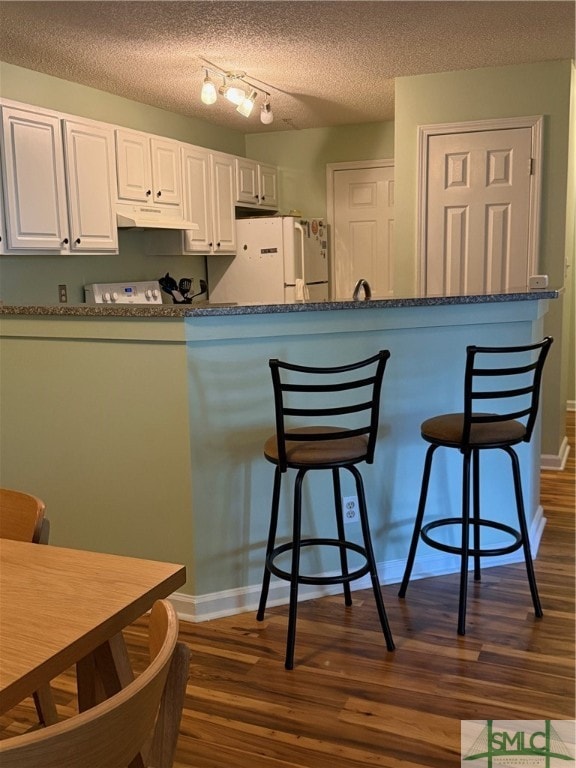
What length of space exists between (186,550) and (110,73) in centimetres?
295

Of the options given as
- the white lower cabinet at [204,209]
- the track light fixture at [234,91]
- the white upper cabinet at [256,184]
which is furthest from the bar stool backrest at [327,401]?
the white upper cabinet at [256,184]

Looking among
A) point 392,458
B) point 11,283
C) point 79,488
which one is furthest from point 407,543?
point 11,283

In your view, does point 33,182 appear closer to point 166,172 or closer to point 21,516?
point 166,172

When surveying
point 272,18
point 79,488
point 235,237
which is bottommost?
point 79,488

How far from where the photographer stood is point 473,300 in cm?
290

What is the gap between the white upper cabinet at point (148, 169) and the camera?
446cm

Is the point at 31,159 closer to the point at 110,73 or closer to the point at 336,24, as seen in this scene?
the point at 110,73

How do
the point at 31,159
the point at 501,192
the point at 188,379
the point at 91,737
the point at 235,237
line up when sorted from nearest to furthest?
the point at 91,737 → the point at 188,379 → the point at 31,159 → the point at 501,192 → the point at 235,237

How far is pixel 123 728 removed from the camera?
0.86 meters

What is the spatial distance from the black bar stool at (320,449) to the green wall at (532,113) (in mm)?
2189

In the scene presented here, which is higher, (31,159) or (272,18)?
(272,18)

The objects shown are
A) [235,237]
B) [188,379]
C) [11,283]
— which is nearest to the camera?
[188,379]

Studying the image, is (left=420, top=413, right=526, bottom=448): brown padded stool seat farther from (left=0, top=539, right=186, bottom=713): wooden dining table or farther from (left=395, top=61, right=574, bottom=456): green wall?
(left=395, top=61, right=574, bottom=456): green wall

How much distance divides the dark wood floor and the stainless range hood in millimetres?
2575
